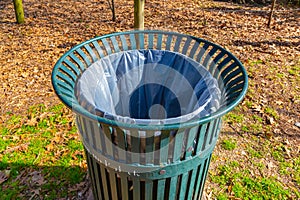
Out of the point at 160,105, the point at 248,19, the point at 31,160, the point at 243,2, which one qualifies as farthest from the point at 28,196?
the point at 243,2

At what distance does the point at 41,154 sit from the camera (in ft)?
10.8

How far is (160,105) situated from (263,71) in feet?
9.16

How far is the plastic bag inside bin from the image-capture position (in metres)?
2.12

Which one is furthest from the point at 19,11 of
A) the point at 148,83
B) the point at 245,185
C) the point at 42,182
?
the point at 245,185

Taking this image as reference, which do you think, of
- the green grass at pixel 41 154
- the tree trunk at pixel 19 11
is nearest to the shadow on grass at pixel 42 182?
the green grass at pixel 41 154

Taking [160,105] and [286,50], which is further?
[286,50]

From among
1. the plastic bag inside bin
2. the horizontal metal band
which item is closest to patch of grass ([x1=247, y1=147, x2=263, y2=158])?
the plastic bag inside bin

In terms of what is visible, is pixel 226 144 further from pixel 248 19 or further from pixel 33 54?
pixel 248 19

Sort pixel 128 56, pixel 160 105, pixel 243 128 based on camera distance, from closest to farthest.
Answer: pixel 128 56 → pixel 160 105 → pixel 243 128

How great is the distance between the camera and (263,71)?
4734 millimetres

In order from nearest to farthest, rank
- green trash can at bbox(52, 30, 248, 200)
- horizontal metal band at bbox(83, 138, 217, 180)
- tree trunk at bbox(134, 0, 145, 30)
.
Result: green trash can at bbox(52, 30, 248, 200) → horizontal metal band at bbox(83, 138, 217, 180) → tree trunk at bbox(134, 0, 145, 30)

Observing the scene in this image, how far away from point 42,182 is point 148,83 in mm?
1579

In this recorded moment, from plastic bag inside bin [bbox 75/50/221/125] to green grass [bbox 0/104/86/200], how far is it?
1.03m

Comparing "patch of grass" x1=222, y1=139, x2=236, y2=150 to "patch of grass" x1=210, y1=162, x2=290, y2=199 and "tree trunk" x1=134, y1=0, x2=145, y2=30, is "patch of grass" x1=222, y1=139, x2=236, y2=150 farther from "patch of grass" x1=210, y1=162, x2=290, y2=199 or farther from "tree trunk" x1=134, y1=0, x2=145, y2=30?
"tree trunk" x1=134, y1=0, x2=145, y2=30
